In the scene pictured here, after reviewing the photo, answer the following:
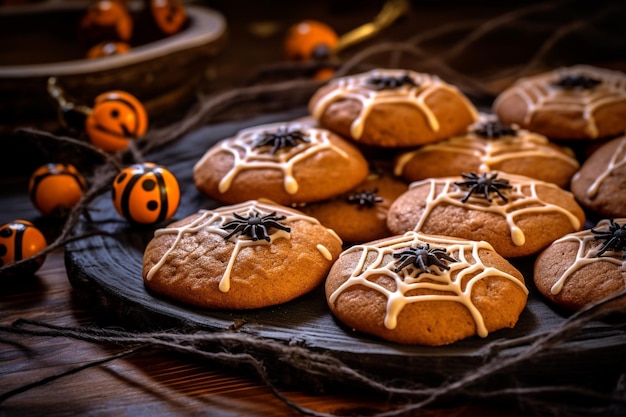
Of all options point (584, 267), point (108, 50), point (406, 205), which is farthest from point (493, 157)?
point (108, 50)

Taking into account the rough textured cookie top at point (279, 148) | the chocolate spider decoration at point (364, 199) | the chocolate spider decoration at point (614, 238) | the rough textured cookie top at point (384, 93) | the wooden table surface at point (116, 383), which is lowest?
the wooden table surface at point (116, 383)

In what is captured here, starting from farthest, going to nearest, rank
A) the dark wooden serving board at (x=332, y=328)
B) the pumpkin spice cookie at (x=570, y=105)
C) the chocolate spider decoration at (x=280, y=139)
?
the pumpkin spice cookie at (x=570, y=105) < the chocolate spider decoration at (x=280, y=139) < the dark wooden serving board at (x=332, y=328)

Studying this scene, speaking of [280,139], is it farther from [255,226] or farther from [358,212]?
[255,226]

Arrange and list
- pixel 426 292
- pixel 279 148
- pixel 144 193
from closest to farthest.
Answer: pixel 426 292
pixel 144 193
pixel 279 148

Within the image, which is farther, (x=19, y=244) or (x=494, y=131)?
(x=494, y=131)

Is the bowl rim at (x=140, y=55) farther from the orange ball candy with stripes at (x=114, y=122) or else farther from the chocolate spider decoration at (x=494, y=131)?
the chocolate spider decoration at (x=494, y=131)

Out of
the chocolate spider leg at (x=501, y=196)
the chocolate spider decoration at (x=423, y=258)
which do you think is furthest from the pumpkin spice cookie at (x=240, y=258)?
the chocolate spider leg at (x=501, y=196)

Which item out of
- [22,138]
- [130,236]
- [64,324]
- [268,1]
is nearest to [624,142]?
[130,236]
